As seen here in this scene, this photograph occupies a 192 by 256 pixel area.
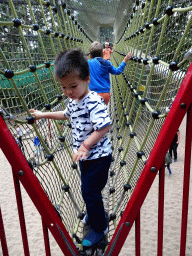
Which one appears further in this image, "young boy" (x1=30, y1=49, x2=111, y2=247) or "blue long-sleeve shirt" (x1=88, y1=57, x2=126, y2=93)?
"blue long-sleeve shirt" (x1=88, y1=57, x2=126, y2=93)

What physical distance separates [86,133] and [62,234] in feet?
1.22

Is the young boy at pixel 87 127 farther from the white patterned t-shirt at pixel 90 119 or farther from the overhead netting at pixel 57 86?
the overhead netting at pixel 57 86

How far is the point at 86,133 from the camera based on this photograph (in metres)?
0.94

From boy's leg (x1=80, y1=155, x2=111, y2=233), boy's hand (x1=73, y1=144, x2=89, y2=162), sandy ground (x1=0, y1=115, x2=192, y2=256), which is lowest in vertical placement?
sandy ground (x1=0, y1=115, x2=192, y2=256)

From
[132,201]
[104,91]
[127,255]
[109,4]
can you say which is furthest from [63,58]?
[109,4]

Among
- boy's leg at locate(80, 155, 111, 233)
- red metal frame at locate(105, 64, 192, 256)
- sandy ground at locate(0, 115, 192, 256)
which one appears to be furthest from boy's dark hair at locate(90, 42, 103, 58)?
sandy ground at locate(0, 115, 192, 256)

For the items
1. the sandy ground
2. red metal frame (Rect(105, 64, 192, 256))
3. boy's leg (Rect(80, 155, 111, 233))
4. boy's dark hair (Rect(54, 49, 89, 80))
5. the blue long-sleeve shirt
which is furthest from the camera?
the sandy ground

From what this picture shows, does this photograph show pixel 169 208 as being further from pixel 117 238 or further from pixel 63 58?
pixel 63 58

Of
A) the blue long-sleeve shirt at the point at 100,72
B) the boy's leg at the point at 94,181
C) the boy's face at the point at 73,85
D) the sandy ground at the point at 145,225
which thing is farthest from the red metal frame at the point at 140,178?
the sandy ground at the point at 145,225

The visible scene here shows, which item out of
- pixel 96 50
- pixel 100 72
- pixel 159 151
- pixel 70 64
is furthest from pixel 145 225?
pixel 70 64

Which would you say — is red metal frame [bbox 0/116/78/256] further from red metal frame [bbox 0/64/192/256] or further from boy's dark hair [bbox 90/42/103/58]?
boy's dark hair [bbox 90/42/103/58]

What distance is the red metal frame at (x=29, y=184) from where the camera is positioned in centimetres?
67

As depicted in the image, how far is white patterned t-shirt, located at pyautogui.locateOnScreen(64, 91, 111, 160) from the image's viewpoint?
0.87m

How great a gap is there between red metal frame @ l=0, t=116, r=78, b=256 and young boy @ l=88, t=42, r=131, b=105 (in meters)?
1.40
